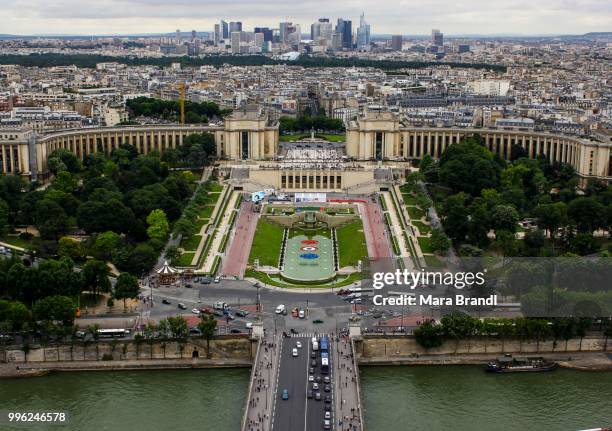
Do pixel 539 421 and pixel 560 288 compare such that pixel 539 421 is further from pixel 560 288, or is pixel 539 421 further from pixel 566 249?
pixel 566 249

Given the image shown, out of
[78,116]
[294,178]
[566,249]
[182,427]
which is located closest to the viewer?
[182,427]

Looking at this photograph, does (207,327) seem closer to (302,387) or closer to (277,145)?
(302,387)

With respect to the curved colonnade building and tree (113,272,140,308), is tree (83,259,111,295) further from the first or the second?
the curved colonnade building

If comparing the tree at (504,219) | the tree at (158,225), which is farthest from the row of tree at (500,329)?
the tree at (158,225)

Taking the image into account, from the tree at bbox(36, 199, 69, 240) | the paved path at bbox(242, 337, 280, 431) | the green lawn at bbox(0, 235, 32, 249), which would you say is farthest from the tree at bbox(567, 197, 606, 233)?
the green lawn at bbox(0, 235, 32, 249)

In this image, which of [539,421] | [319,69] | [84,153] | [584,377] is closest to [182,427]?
[539,421]

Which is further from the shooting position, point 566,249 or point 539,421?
point 566,249
